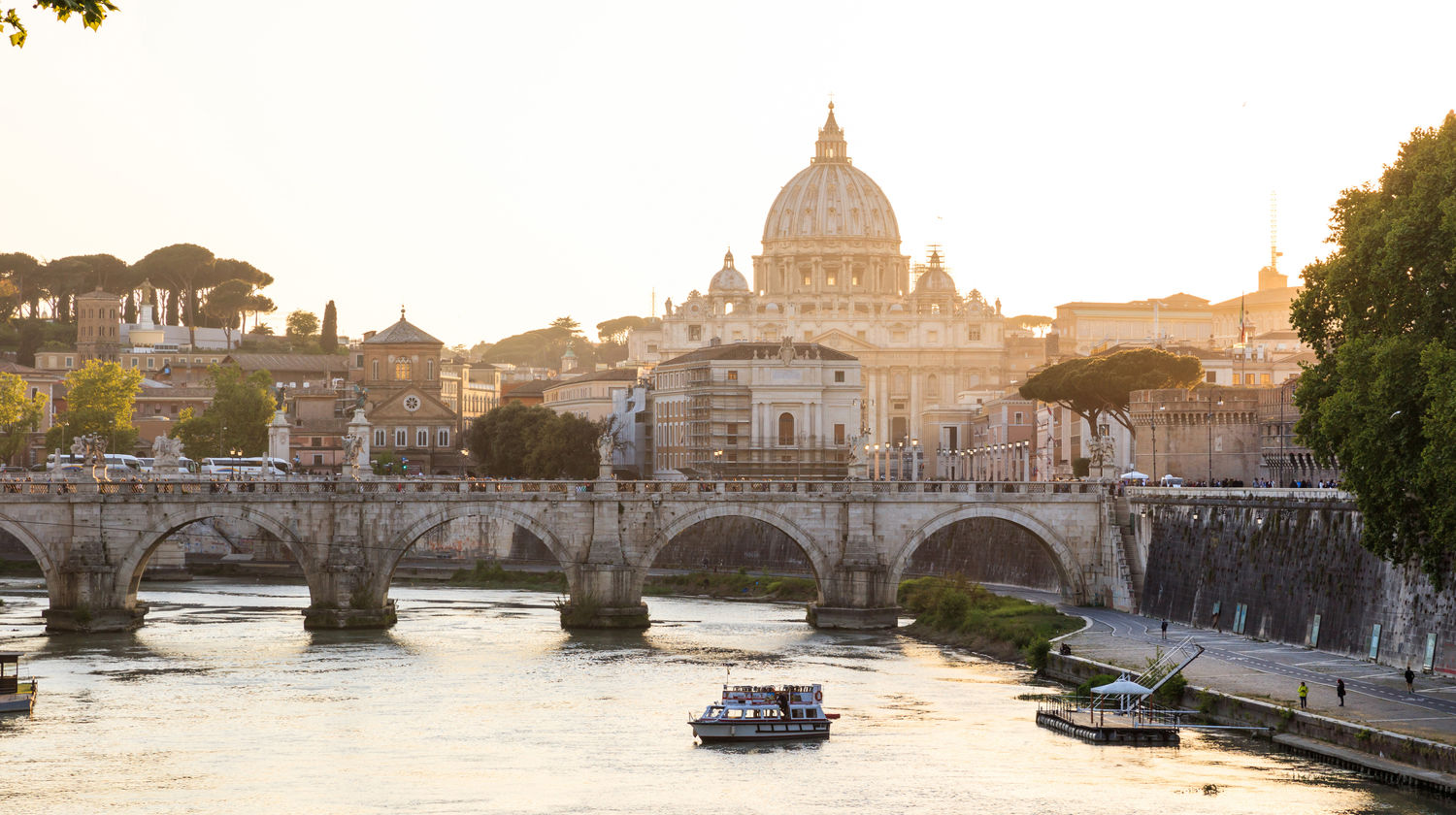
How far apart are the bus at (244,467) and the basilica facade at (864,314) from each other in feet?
188

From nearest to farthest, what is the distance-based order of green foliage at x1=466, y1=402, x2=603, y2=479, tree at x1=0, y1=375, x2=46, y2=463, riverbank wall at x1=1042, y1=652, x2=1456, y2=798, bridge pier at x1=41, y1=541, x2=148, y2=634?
riverbank wall at x1=1042, y1=652, x2=1456, y2=798
bridge pier at x1=41, y1=541, x2=148, y2=634
tree at x1=0, y1=375, x2=46, y2=463
green foliage at x1=466, y1=402, x2=603, y2=479

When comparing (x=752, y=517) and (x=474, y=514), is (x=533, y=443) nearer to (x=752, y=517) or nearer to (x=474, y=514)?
(x=474, y=514)

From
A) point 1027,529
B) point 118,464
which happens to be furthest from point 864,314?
point 1027,529

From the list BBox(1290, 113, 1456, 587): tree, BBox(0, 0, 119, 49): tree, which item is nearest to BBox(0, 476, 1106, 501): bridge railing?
BBox(1290, 113, 1456, 587): tree

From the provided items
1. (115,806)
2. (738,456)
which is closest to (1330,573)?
(115,806)

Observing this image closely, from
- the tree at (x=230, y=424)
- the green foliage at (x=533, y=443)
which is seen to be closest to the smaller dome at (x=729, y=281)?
the green foliage at (x=533, y=443)

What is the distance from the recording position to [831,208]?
190500 millimetres

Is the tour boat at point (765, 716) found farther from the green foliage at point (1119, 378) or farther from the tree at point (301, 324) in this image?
the tree at point (301, 324)

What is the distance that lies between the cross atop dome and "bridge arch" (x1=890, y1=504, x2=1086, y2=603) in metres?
139

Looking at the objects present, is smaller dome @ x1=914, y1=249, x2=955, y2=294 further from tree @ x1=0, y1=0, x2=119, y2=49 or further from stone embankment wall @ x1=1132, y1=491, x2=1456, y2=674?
tree @ x1=0, y1=0, x2=119, y2=49

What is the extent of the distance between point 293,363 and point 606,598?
94.5 m

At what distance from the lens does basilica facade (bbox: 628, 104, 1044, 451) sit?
16312 centimetres

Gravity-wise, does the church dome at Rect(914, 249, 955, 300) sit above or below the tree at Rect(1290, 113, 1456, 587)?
above

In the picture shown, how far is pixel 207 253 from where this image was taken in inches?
6575
